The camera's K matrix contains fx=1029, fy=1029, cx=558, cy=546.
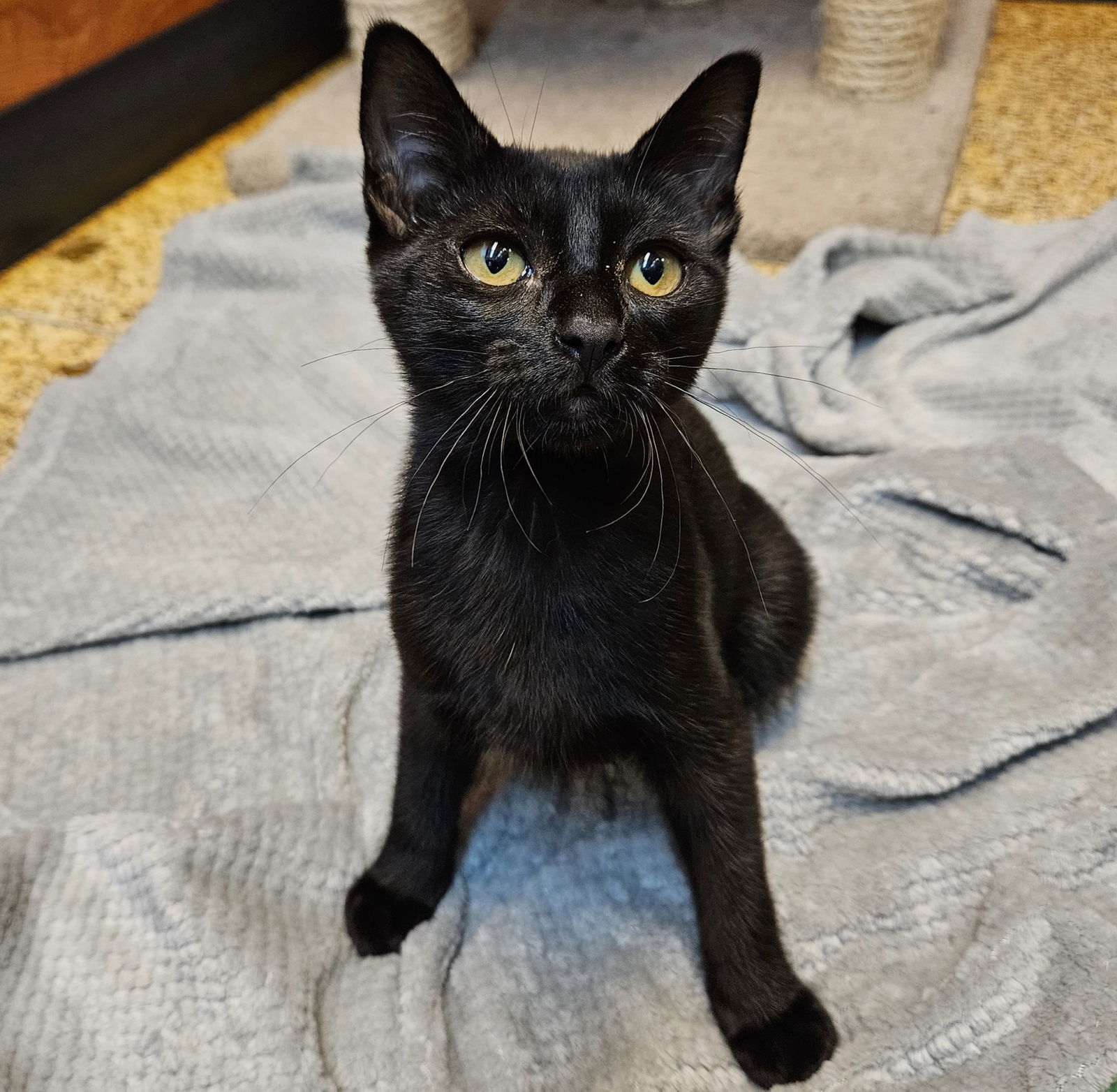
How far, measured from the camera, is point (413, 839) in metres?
0.88

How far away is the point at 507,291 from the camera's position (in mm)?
672

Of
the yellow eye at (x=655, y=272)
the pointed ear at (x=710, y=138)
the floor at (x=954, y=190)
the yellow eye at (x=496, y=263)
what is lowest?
the floor at (x=954, y=190)

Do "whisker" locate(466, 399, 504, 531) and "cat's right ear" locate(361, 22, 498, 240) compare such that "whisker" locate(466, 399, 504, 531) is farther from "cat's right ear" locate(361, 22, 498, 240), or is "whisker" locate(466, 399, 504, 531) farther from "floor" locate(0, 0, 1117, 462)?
"floor" locate(0, 0, 1117, 462)

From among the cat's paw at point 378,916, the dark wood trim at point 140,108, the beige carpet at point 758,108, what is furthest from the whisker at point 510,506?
the dark wood trim at point 140,108

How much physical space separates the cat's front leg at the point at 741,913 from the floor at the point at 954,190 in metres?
1.13

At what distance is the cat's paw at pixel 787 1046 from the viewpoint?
0.77m

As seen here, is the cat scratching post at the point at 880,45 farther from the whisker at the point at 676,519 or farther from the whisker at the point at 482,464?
the whisker at the point at 482,464

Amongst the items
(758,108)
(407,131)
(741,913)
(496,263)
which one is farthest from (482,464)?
(758,108)

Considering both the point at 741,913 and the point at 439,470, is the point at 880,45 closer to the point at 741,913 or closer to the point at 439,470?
the point at 439,470

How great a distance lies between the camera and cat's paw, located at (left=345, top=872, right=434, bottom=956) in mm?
870

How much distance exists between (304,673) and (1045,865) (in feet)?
2.44

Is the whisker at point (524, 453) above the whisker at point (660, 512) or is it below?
above

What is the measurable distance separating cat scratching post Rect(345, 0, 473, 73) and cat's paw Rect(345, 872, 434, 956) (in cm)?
172

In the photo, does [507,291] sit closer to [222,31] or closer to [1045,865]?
[1045,865]
